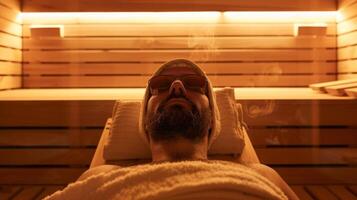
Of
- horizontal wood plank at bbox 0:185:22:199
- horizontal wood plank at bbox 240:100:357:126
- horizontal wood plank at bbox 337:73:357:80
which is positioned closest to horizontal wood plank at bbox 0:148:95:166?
horizontal wood plank at bbox 0:185:22:199

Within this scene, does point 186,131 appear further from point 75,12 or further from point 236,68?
point 75,12

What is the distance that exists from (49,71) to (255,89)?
6.05 ft

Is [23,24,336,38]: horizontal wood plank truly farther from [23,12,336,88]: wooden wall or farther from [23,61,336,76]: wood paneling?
[23,61,336,76]: wood paneling

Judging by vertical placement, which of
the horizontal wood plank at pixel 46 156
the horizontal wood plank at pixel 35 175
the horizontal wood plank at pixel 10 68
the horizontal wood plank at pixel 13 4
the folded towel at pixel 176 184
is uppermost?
the horizontal wood plank at pixel 13 4

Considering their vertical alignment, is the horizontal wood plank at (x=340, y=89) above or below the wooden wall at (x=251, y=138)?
above

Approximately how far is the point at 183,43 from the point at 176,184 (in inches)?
124

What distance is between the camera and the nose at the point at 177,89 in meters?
1.89

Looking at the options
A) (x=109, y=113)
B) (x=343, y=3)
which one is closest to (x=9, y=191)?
(x=109, y=113)

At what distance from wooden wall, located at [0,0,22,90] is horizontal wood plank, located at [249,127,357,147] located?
212cm

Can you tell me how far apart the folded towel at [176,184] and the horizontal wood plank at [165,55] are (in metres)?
3.00

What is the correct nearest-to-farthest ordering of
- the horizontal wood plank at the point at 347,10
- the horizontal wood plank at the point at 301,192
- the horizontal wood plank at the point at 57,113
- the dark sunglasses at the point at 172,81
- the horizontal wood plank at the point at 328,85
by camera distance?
the dark sunglasses at the point at 172,81 < the horizontal wood plank at the point at 301,192 < the horizontal wood plank at the point at 57,113 < the horizontal wood plank at the point at 328,85 < the horizontal wood plank at the point at 347,10

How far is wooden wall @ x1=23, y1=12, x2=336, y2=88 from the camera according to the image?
13.6 feet

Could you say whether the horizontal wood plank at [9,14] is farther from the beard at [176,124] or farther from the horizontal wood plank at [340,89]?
the horizontal wood plank at [340,89]

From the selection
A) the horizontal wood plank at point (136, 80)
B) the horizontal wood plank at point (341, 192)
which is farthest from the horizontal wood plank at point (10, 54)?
the horizontal wood plank at point (341, 192)
